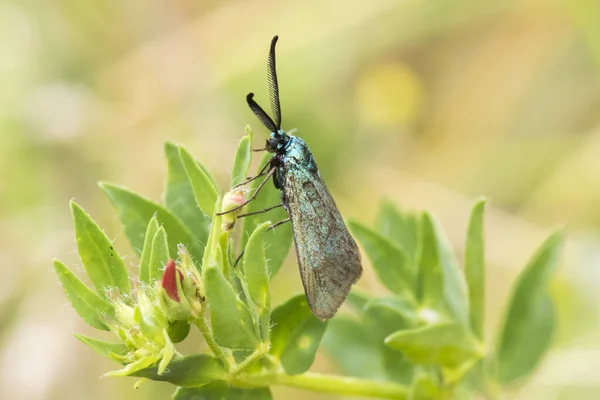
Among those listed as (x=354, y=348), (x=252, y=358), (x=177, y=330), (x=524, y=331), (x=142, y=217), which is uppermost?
(x=142, y=217)

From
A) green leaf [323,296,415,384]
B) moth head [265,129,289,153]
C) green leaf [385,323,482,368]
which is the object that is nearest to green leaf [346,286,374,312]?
green leaf [323,296,415,384]

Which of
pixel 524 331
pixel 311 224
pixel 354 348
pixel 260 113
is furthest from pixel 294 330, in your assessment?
pixel 524 331

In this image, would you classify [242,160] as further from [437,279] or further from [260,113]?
[437,279]

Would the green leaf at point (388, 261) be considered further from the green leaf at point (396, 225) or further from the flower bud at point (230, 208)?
the flower bud at point (230, 208)

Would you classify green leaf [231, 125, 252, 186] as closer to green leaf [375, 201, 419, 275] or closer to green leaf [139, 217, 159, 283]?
green leaf [139, 217, 159, 283]

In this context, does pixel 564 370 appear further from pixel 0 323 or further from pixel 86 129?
pixel 86 129

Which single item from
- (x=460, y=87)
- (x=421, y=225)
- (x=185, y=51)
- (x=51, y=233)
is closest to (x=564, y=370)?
(x=421, y=225)
